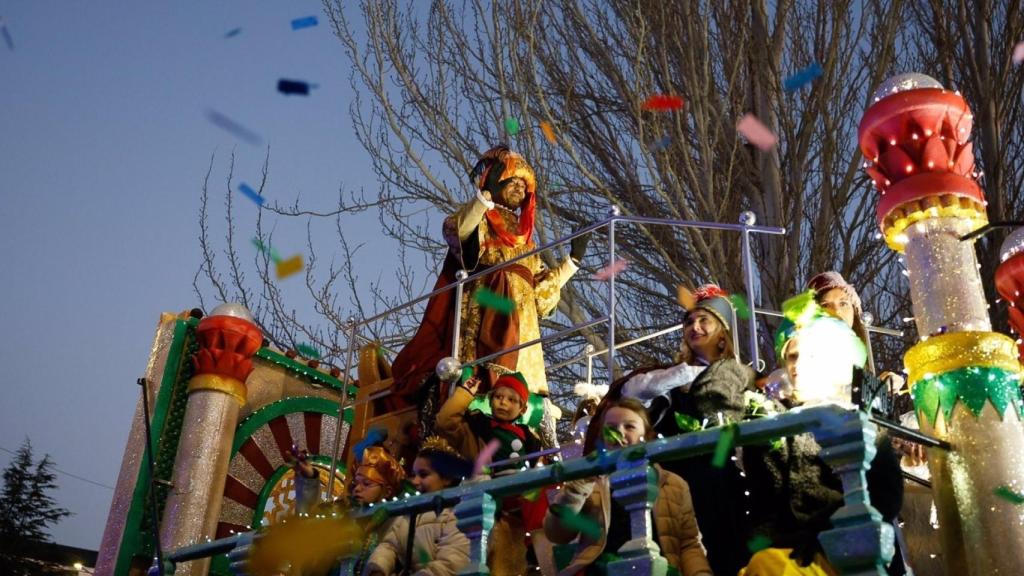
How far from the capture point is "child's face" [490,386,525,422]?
17.0 feet

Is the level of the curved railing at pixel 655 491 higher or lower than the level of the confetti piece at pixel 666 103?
lower

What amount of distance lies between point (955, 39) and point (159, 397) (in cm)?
820

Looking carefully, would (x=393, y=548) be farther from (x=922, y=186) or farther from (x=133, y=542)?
(x=133, y=542)

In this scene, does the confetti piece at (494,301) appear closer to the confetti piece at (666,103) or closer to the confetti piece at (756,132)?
the confetti piece at (666,103)

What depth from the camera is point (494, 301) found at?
647cm

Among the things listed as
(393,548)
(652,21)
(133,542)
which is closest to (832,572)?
(393,548)

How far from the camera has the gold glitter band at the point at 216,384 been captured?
680 cm

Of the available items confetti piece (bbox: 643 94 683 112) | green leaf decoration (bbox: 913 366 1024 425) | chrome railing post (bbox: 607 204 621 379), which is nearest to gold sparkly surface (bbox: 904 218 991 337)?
green leaf decoration (bbox: 913 366 1024 425)

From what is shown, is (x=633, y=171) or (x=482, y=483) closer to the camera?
(x=482, y=483)

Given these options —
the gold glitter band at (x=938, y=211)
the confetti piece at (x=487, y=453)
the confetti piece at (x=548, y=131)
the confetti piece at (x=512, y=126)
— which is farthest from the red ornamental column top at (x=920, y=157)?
the confetti piece at (x=512, y=126)

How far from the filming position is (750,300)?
4527mm

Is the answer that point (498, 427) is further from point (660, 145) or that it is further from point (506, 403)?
point (660, 145)

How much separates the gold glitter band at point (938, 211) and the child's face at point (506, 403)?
201 cm

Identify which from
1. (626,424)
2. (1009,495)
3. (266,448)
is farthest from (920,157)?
(266,448)
